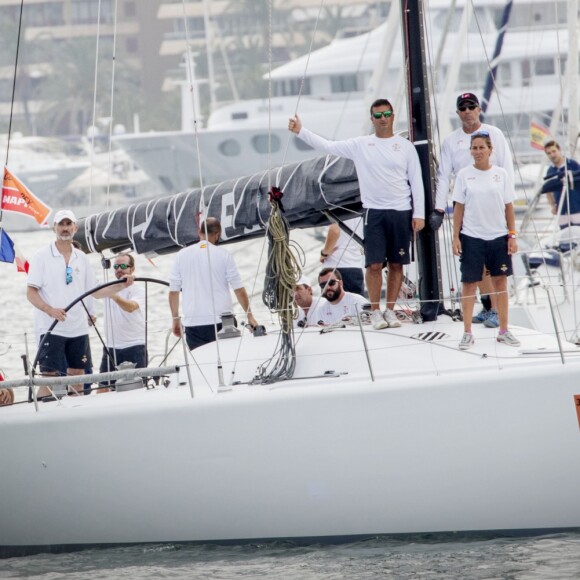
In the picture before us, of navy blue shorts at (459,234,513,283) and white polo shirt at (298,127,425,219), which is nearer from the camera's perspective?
navy blue shorts at (459,234,513,283)

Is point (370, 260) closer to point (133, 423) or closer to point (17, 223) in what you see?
point (133, 423)

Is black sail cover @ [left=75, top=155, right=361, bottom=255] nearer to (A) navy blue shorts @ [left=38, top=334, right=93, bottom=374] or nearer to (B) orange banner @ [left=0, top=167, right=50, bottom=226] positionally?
(B) orange banner @ [left=0, top=167, right=50, bottom=226]

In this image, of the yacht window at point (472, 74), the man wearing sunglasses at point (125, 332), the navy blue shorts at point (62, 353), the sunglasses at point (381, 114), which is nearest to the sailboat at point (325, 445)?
the sunglasses at point (381, 114)

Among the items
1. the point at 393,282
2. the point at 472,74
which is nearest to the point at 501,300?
the point at 393,282

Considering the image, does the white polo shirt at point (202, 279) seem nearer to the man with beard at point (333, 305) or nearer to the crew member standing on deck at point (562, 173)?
the man with beard at point (333, 305)

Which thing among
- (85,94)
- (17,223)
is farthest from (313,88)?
(85,94)

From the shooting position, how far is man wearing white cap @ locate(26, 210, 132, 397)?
24.8 ft

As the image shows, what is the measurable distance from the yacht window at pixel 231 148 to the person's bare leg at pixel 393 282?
3441cm

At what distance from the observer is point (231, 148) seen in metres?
41.0

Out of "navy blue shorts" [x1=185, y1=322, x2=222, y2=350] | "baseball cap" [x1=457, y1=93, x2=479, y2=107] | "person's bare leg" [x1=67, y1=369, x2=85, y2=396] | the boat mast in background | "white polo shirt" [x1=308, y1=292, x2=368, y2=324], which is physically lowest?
"person's bare leg" [x1=67, y1=369, x2=85, y2=396]

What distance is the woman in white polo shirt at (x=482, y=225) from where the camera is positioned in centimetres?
649

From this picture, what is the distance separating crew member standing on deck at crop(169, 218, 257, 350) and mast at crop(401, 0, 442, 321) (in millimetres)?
1140

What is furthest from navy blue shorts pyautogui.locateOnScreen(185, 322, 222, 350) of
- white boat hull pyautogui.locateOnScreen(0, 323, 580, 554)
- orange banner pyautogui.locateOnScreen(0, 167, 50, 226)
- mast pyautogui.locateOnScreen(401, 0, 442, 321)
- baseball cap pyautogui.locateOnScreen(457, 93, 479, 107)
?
baseball cap pyautogui.locateOnScreen(457, 93, 479, 107)

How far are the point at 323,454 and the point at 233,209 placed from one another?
1.95m
